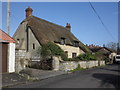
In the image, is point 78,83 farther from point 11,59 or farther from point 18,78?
point 11,59

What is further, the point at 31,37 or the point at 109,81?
the point at 31,37

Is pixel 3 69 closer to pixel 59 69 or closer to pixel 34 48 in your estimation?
pixel 59 69

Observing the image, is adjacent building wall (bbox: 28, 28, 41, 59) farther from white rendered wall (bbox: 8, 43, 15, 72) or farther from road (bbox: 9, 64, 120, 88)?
road (bbox: 9, 64, 120, 88)

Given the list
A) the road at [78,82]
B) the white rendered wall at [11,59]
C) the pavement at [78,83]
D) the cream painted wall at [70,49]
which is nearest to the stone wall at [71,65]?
the road at [78,82]

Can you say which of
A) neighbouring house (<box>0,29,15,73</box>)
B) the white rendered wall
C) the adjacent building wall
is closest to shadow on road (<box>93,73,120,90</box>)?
the white rendered wall

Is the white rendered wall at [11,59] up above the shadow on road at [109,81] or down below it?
above

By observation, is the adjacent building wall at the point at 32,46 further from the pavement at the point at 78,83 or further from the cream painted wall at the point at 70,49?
the pavement at the point at 78,83

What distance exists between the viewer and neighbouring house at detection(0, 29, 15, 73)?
12078 mm

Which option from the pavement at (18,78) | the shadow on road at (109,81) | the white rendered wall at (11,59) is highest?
the white rendered wall at (11,59)

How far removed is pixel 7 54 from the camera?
40.9 feet

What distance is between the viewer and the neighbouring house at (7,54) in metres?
12.1

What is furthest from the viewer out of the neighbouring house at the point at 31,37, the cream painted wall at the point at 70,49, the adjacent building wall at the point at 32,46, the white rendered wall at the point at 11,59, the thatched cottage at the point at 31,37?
the cream painted wall at the point at 70,49

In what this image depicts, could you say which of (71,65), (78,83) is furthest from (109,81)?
(71,65)

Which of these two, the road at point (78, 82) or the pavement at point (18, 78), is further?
the pavement at point (18, 78)
